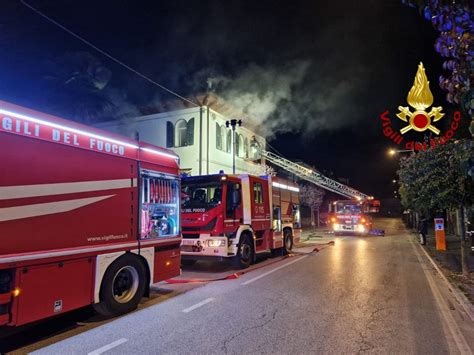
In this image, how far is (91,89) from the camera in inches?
776

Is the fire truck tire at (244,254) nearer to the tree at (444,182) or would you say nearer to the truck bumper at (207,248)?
the truck bumper at (207,248)

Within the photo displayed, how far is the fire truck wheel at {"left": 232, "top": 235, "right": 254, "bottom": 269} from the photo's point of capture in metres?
10.1

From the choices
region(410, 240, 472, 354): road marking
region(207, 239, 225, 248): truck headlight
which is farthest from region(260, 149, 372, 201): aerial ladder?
region(410, 240, 472, 354): road marking

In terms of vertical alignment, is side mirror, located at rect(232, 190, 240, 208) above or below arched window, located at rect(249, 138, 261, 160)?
below

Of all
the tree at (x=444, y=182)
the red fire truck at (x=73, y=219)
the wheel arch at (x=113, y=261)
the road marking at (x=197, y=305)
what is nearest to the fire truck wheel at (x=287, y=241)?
the tree at (x=444, y=182)

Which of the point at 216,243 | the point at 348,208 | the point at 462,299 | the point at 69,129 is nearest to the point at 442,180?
the point at 462,299

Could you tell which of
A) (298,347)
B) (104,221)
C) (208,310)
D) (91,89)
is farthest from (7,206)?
(91,89)

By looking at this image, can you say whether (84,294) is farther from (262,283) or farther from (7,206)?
(262,283)

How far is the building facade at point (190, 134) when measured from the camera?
22.5m

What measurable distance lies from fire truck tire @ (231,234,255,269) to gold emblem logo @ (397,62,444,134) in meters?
7.38

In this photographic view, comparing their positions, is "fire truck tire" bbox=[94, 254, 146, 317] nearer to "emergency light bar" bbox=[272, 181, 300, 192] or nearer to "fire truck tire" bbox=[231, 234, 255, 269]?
"fire truck tire" bbox=[231, 234, 255, 269]

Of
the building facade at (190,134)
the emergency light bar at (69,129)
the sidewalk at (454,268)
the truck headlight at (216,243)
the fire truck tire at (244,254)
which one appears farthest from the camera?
the building facade at (190,134)

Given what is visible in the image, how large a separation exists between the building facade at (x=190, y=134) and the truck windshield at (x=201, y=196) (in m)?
11.3

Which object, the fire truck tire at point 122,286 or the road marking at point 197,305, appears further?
the road marking at point 197,305
